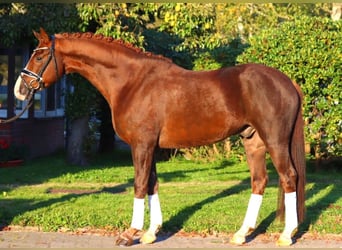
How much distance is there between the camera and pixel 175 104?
8.03 metres

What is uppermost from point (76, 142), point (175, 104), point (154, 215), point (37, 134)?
point (175, 104)

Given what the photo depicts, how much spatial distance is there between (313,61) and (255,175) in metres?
6.18

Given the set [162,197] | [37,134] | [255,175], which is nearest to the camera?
[255,175]

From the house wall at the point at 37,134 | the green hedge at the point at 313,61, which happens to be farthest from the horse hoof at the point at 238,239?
the house wall at the point at 37,134

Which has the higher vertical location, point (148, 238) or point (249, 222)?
point (249, 222)

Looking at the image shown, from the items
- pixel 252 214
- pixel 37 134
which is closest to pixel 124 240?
pixel 252 214

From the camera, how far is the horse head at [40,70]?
8.12m

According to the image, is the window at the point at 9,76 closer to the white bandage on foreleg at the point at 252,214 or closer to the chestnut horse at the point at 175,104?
the chestnut horse at the point at 175,104

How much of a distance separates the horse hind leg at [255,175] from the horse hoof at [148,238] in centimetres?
104

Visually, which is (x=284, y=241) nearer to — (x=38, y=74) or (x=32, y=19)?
(x=38, y=74)

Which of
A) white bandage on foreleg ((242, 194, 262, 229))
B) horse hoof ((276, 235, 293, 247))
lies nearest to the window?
white bandage on foreleg ((242, 194, 262, 229))

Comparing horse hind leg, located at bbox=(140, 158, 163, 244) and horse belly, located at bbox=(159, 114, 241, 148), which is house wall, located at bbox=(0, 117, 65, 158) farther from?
horse belly, located at bbox=(159, 114, 241, 148)

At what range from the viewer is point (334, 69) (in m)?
14.1

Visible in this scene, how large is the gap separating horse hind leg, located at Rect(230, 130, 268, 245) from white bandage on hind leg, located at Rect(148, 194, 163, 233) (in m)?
0.98
